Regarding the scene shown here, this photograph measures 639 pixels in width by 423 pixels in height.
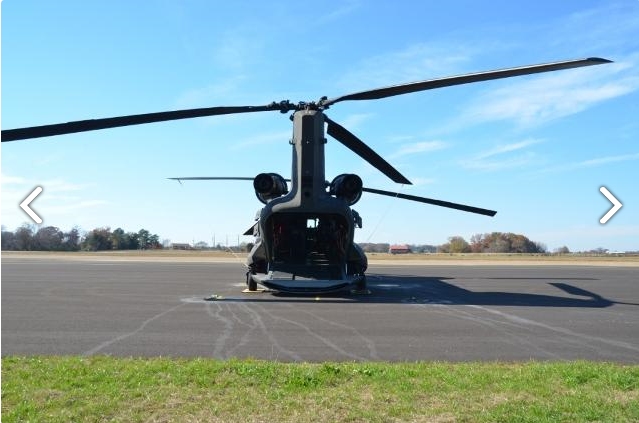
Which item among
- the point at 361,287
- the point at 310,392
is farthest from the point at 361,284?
the point at 310,392

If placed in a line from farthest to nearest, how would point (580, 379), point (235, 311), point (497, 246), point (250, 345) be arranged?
point (497, 246) → point (235, 311) → point (250, 345) → point (580, 379)

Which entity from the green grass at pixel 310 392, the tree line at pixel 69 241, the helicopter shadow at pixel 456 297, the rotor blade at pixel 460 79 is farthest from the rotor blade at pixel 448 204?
the tree line at pixel 69 241

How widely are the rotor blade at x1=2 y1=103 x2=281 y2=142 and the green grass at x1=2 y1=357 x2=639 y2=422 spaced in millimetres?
6552

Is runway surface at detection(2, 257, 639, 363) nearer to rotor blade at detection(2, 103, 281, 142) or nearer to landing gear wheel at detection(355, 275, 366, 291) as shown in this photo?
landing gear wheel at detection(355, 275, 366, 291)

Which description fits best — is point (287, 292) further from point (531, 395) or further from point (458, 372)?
point (531, 395)

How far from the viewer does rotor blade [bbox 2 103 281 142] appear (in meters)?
12.5

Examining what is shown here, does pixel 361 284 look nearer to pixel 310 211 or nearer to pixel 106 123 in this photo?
pixel 310 211

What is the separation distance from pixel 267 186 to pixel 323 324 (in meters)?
7.59

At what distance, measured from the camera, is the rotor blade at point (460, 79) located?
11914 millimetres

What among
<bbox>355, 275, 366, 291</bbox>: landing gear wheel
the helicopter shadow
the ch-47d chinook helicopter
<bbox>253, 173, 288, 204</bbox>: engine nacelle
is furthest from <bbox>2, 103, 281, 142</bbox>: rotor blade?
<bbox>355, 275, 366, 291</bbox>: landing gear wheel

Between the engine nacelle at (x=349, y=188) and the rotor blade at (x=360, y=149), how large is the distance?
150cm

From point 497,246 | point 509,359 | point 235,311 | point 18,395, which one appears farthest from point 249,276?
point 497,246

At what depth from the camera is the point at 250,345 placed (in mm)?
9281

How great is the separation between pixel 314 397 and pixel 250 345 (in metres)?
3.51
